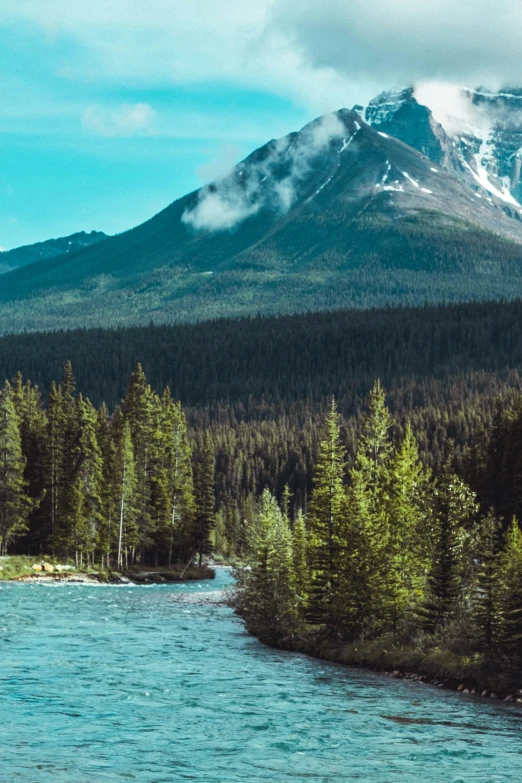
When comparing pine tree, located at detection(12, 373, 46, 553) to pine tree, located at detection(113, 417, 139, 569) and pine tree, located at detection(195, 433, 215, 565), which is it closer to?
pine tree, located at detection(113, 417, 139, 569)

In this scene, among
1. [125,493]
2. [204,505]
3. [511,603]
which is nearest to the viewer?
[511,603]

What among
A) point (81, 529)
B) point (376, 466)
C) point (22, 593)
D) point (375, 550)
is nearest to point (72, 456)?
point (81, 529)

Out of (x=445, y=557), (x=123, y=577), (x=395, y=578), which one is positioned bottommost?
(x=123, y=577)

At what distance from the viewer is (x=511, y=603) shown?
1554 inches

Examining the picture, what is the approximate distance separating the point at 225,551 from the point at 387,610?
9350 cm

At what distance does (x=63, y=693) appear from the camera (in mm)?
36281

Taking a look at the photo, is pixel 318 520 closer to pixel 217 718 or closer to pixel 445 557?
pixel 445 557

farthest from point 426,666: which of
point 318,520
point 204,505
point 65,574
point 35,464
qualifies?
point 204,505

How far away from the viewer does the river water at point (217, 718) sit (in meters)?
27.5

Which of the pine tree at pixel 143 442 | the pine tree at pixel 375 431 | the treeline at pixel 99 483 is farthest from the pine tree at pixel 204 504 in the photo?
the pine tree at pixel 375 431

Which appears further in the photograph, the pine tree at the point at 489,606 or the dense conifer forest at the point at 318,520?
the dense conifer forest at the point at 318,520

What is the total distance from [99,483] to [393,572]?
44.5m

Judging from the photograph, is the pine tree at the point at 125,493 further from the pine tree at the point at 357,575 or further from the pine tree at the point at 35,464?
the pine tree at the point at 357,575

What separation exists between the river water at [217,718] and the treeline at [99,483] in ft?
108
